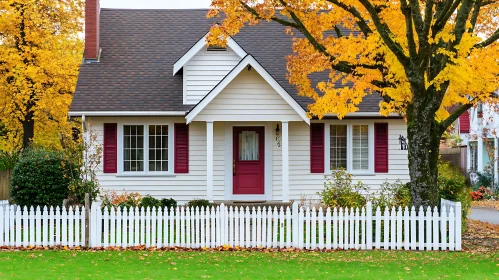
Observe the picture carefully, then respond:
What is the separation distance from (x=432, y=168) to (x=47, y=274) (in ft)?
28.1

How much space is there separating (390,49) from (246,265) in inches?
223

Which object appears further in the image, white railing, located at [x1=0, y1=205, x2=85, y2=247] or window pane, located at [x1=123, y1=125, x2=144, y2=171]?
window pane, located at [x1=123, y1=125, x2=144, y2=171]

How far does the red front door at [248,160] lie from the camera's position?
68.6ft

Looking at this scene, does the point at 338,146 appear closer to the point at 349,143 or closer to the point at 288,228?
the point at 349,143

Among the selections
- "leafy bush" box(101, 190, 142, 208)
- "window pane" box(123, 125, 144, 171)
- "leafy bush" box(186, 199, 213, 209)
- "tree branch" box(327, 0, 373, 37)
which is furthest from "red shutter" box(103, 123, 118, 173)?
"tree branch" box(327, 0, 373, 37)

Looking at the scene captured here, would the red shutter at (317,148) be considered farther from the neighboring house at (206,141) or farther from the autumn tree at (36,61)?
the autumn tree at (36,61)

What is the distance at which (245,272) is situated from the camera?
1116cm

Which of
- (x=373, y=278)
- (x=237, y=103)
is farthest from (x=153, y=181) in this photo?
(x=373, y=278)

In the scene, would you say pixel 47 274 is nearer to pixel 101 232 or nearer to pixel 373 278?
pixel 101 232

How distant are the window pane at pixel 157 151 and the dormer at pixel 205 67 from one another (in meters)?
1.33

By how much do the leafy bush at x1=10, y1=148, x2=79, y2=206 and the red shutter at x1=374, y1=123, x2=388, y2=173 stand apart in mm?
9179

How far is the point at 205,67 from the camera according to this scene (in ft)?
68.2

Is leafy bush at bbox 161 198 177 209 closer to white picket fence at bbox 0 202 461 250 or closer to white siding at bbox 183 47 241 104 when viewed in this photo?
white siding at bbox 183 47 241 104

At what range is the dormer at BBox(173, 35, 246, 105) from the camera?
20594 mm
